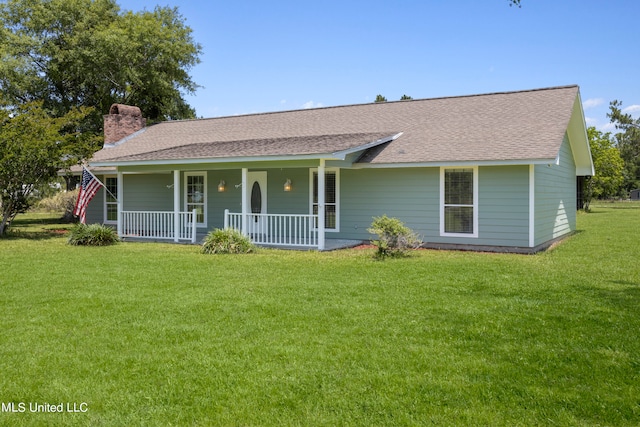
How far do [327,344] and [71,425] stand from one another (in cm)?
242

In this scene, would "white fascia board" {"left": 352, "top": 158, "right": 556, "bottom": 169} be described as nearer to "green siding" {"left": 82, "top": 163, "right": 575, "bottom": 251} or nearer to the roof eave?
"green siding" {"left": 82, "top": 163, "right": 575, "bottom": 251}

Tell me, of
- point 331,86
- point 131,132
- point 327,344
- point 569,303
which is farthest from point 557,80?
point 327,344

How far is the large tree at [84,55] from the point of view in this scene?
25812mm

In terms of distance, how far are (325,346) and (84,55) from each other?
25323 mm

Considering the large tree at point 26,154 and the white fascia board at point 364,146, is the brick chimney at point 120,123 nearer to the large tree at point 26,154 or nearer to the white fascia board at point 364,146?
the large tree at point 26,154

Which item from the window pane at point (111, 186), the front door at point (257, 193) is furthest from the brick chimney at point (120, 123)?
the front door at point (257, 193)

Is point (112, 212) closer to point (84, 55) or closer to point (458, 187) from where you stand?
Answer: point (84, 55)

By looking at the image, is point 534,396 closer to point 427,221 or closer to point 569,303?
point 569,303

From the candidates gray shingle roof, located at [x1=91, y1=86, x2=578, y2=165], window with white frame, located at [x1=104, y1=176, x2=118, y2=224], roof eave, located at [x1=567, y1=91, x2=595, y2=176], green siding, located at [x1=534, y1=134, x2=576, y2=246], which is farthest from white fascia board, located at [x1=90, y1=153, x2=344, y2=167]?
roof eave, located at [x1=567, y1=91, x2=595, y2=176]

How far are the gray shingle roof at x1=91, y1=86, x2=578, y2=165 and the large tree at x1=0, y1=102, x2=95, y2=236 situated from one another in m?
2.09

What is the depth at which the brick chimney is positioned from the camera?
72.3 ft

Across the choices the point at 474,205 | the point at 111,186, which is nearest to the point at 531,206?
the point at 474,205

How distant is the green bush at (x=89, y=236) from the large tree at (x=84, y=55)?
1236 centimetres

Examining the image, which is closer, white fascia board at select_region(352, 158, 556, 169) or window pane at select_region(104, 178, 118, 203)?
white fascia board at select_region(352, 158, 556, 169)
